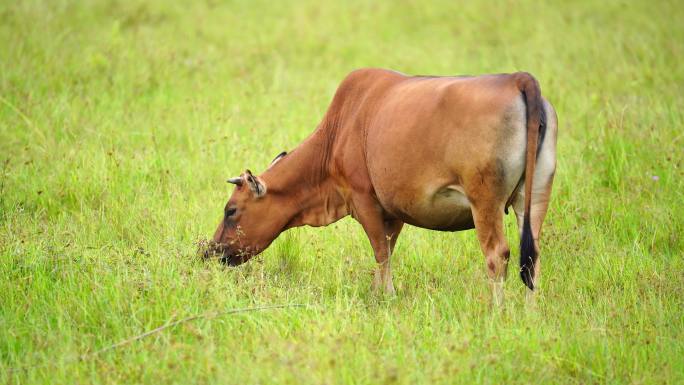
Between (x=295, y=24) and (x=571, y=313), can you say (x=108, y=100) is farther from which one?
(x=571, y=313)

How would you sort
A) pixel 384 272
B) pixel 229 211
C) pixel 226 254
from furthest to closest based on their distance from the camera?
1. pixel 229 211
2. pixel 226 254
3. pixel 384 272

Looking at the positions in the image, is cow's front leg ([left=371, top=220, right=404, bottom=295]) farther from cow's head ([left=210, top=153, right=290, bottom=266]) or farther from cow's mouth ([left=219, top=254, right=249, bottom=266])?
cow's mouth ([left=219, top=254, right=249, bottom=266])

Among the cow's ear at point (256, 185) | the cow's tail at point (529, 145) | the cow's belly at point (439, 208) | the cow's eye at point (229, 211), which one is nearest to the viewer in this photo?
the cow's tail at point (529, 145)

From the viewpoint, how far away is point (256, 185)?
20.7 ft

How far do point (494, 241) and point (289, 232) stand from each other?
198cm

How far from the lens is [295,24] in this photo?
13586mm

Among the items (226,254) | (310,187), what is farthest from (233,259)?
(310,187)

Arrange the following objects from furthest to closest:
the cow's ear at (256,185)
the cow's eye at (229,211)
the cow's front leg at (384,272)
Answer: the cow's eye at (229,211), the cow's ear at (256,185), the cow's front leg at (384,272)

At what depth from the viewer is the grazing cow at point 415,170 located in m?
5.05

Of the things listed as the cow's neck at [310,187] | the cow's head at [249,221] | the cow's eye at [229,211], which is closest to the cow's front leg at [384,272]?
the cow's neck at [310,187]

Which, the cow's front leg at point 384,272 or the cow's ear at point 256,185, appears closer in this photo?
the cow's front leg at point 384,272

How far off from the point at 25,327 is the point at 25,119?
13.4 ft

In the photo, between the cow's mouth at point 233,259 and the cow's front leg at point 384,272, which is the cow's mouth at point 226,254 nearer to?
the cow's mouth at point 233,259

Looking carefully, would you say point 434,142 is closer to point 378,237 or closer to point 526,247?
point 526,247
